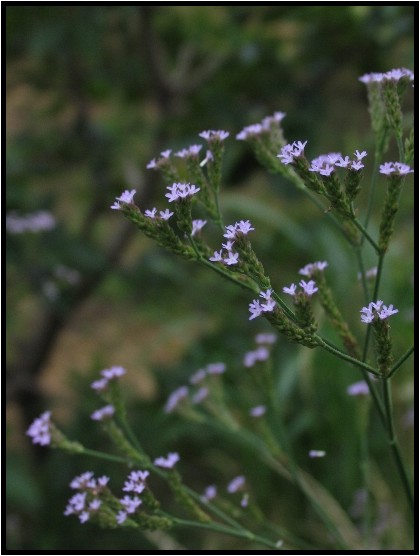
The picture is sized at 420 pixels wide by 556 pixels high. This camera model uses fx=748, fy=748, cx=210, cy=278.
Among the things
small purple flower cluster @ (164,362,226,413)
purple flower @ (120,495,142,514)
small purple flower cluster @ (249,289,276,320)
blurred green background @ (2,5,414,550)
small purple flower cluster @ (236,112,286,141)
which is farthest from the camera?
blurred green background @ (2,5,414,550)

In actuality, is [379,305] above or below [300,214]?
below

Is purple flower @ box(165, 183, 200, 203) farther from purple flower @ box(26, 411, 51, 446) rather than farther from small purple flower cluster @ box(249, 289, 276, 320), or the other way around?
purple flower @ box(26, 411, 51, 446)

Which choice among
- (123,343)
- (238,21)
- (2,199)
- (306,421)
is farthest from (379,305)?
(123,343)

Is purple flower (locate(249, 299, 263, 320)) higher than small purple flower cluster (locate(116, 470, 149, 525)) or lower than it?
higher

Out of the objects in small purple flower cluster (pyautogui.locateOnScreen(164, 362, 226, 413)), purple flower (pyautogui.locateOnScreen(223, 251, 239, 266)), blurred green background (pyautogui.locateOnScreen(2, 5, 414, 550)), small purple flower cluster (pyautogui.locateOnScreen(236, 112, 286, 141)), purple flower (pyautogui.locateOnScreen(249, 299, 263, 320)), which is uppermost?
blurred green background (pyautogui.locateOnScreen(2, 5, 414, 550))

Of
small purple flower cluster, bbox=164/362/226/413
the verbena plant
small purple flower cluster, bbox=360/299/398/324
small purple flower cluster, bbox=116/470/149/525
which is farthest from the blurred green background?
small purple flower cluster, bbox=360/299/398/324

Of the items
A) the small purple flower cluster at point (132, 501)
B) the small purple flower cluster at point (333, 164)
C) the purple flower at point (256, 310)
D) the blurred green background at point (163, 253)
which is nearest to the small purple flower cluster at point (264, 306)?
the purple flower at point (256, 310)

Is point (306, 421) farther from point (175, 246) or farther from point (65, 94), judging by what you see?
point (175, 246)

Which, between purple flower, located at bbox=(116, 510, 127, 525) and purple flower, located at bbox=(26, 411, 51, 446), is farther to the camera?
purple flower, located at bbox=(26, 411, 51, 446)
